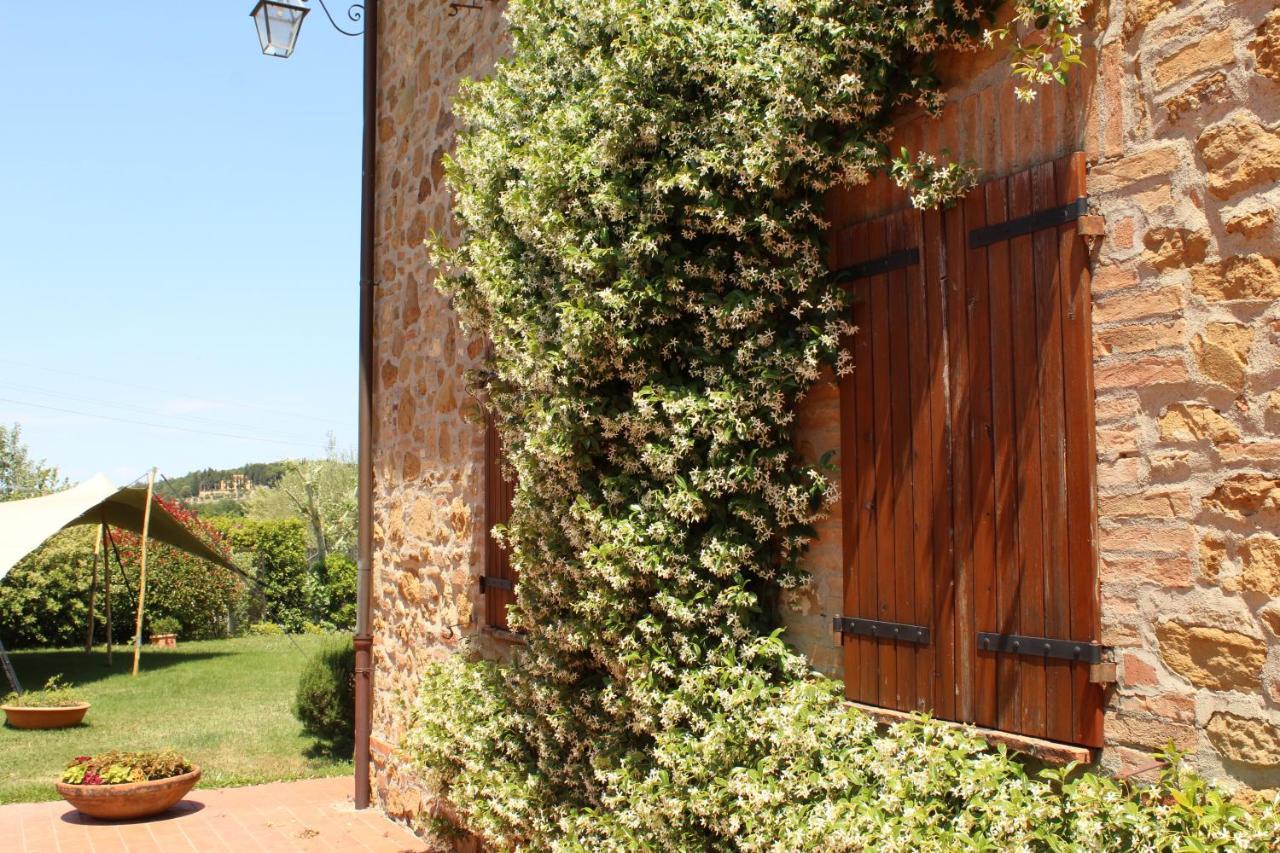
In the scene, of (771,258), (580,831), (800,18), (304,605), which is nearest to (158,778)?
(580,831)

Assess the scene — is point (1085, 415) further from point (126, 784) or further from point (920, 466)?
point (126, 784)

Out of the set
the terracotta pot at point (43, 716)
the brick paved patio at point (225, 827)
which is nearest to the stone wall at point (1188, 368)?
the brick paved patio at point (225, 827)

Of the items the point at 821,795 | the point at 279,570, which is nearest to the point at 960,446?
the point at 821,795

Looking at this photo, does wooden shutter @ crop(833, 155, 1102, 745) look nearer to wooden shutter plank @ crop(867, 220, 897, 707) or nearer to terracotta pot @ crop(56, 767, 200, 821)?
wooden shutter plank @ crop(867, 220, 897, 707)

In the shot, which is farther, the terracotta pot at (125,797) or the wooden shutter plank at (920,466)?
the terracotta pot at (125,797)

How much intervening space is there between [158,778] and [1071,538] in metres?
6.03

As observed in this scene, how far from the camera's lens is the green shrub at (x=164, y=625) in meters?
17.0

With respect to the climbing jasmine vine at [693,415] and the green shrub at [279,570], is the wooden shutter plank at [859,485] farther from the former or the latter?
the green shrub at [279,570]

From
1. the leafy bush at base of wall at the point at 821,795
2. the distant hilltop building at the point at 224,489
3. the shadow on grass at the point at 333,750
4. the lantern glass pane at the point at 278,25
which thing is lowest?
the shadow on grass at the point at 333,750

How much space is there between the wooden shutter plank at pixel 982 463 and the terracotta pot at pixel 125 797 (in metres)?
5.55

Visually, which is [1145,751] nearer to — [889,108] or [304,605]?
[889,108]

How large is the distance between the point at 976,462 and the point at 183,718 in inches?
363

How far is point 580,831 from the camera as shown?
406 cm

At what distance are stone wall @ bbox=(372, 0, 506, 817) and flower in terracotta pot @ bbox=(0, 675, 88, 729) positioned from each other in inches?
162
